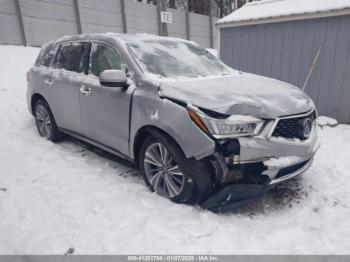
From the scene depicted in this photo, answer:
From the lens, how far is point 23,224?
9.38ft

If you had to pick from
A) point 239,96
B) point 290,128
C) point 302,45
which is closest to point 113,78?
point 239,96

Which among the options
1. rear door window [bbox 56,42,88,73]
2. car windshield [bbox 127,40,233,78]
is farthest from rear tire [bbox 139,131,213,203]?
rear door window [bbox 56,42,88,73]

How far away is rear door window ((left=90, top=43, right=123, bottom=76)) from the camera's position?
12.1ft

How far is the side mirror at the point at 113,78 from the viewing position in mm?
3294

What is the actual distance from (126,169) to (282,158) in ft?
7.12

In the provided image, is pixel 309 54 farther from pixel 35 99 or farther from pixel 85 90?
pixel 35 99

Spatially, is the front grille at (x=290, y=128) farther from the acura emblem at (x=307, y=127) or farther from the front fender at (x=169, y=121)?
the front fender at (x=169, y=121)

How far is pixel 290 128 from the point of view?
297cm

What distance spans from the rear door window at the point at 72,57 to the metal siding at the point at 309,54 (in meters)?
4.83

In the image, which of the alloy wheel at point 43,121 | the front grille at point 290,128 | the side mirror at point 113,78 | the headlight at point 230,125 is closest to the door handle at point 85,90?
the side mirror at point 113,78

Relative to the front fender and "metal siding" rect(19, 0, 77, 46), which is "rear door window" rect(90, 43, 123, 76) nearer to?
the front fender

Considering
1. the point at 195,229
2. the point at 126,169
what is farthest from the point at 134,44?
the point at 195,229

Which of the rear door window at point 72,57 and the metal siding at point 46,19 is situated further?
the metal siding at point 46,19

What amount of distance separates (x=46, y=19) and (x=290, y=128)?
42.2 feet
